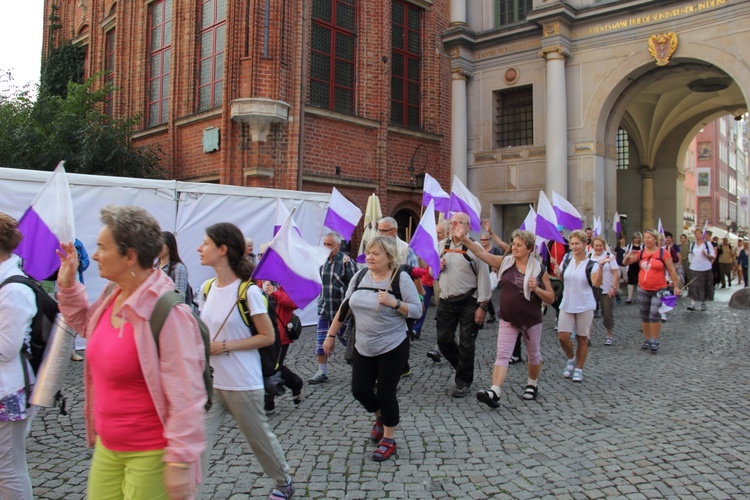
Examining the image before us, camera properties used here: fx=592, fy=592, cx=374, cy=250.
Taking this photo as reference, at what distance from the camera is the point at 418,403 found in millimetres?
5918

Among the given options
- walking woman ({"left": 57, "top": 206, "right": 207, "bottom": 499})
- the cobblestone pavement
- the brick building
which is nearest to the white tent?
the cobblestone pavement

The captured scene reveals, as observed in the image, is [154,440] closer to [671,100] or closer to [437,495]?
[437,495]

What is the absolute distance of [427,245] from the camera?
20.5 feet

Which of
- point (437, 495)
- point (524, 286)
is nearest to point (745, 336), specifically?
point (524, 286)

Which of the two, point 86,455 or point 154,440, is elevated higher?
point 154,440

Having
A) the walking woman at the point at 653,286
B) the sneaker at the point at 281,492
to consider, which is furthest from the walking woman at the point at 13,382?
the walking woman at the point at 653,286

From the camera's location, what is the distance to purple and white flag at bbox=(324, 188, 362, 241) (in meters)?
8.27

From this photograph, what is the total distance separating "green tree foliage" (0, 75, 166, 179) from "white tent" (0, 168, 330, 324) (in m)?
5.74

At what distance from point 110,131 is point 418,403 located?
11693 mm

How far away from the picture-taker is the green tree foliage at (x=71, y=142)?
14000mm

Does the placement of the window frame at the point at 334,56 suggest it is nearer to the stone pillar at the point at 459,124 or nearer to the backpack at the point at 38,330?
the stone pillar at the point at 459,124

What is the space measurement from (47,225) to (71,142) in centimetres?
1207

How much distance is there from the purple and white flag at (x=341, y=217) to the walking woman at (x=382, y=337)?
366 centimetres

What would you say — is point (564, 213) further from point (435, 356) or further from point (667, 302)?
point (435, 356)
